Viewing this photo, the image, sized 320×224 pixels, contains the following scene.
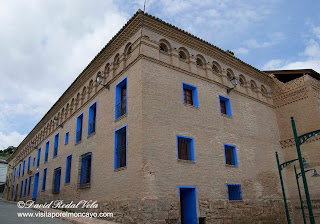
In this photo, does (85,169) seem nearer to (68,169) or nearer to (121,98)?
(68,169)

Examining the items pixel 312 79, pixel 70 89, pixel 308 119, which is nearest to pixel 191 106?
pixel 308 119

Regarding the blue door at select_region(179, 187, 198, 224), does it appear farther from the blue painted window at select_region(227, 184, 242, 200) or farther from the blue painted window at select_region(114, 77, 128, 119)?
the blue painted window at select_region(114, 77, 128, 119)

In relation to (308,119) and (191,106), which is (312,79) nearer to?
(308,119)

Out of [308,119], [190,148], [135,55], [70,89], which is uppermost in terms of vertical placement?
[70,89]

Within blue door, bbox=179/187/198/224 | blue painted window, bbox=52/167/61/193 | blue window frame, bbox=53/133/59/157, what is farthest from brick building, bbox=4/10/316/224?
blue window frame, bbox=53/133/59/157

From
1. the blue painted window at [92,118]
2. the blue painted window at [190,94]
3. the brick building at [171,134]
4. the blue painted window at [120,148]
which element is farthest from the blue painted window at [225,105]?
the blue painted window at [92,118]

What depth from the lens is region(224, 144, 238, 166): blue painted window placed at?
11875 millimetres

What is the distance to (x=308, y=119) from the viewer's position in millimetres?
13508

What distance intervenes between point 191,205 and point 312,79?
9926 mm

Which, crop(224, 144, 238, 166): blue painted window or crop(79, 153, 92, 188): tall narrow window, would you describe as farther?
crop(79, 153, 92, 188): tall narrow window

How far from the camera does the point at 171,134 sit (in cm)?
1002

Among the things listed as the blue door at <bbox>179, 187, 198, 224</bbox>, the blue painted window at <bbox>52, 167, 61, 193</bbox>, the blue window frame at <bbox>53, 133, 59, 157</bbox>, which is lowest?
the blue door at <bbox>179, 187, 198, 224</bbox>

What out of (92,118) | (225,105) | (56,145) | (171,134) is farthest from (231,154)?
(56,145)

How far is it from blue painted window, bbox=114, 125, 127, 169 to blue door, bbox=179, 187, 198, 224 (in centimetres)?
256
